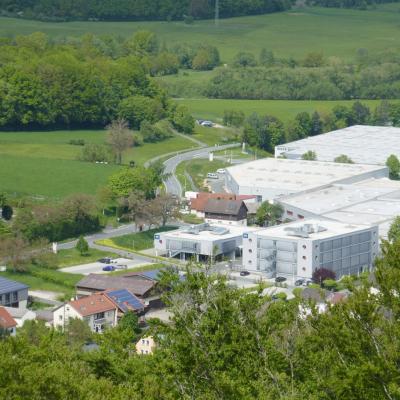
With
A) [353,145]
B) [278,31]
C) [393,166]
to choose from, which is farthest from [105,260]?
[278,31]

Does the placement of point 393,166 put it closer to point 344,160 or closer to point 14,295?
point 344,160

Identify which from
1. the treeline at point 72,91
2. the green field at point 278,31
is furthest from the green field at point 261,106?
the green field at point 278,31

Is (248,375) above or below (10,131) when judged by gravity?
above

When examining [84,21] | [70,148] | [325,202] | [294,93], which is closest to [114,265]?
[325,202]

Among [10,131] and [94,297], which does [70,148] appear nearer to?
[10,131]

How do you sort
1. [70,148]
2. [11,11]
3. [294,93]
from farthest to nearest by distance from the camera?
[11,11]
[294,93]
[70,148]

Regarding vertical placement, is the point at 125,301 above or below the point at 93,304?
below
